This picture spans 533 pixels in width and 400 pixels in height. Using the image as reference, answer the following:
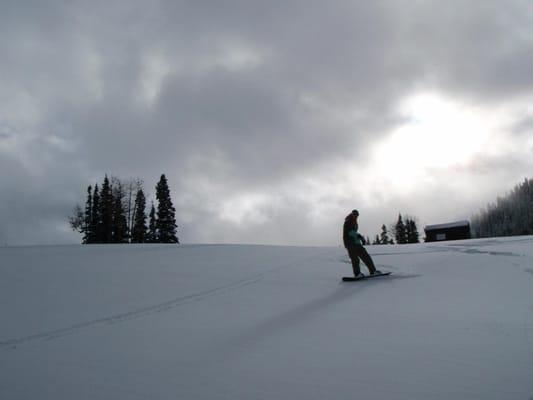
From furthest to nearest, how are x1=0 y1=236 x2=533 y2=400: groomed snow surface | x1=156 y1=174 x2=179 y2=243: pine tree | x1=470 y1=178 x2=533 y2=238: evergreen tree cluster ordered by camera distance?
1. x1=470 y1=178 x2=533 y2=238: evergreen tree cluster
2. x1=156 y1=174 x2=179 y2=243: pine tree
3. x1=0 y1=236 x2=533 y2=400: groomed snow surface

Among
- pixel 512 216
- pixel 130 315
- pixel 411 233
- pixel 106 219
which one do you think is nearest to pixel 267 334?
pixel 130 315

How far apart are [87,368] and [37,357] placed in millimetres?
1133

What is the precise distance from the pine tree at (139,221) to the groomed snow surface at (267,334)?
154ft

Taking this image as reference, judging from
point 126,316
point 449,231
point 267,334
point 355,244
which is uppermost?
point 449,231

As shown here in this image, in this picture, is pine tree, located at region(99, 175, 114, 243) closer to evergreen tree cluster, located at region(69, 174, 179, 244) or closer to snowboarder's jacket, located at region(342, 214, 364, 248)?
evergreen tree cluster, located at region(69, 174, 179, 244)

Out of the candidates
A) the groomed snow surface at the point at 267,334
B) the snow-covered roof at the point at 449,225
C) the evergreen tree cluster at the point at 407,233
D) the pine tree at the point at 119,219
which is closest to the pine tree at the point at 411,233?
the evergreen tree cluster at the point at 407,233

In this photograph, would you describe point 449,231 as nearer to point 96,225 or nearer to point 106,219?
point 106,219

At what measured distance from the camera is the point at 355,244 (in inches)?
493

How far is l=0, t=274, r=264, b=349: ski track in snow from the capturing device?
6674 mm

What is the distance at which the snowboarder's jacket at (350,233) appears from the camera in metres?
12.5

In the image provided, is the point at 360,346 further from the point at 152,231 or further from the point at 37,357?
the point at 152,231

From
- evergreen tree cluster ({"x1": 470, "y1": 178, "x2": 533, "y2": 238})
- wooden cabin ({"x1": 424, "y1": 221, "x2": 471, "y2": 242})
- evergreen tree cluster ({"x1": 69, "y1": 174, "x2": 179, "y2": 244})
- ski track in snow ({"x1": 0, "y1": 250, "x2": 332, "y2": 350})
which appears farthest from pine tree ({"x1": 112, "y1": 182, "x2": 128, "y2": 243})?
evergreen tree cluster ({"x1": 470, "y1": 178, "x2": 533, "y2": 238})

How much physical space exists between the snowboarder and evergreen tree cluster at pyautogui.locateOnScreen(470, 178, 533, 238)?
5209 inches

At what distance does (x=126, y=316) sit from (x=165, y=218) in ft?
158
